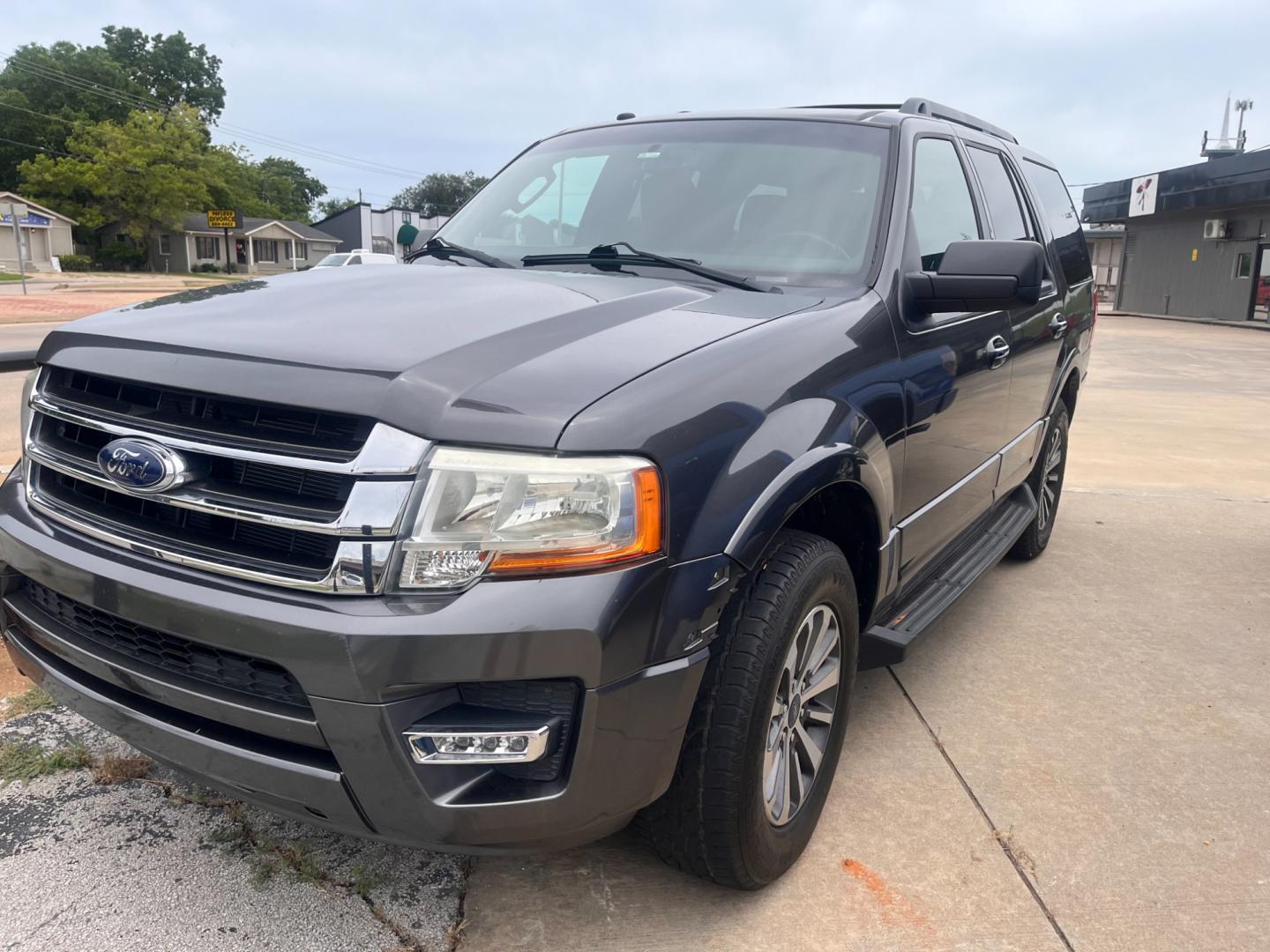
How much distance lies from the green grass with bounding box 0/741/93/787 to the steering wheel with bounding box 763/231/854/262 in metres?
2.42

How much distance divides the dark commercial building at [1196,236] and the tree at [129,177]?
50.2 m

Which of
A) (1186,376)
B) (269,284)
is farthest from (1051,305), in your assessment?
(1186,376)

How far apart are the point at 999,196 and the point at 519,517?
303 cm

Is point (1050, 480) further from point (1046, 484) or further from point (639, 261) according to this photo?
point (639, 261)

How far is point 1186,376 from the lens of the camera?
1498cm

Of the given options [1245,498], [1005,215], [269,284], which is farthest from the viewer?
[1245,498]

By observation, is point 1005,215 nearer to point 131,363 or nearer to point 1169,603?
point 1169,603

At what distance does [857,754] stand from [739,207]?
1.69 m

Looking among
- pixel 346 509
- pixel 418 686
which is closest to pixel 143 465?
pixel 346 509

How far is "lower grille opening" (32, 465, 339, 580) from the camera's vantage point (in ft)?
6.06

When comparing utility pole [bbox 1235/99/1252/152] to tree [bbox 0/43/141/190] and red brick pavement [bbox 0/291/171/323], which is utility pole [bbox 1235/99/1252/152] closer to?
red brick pavement [bbox 0/291/171/323]

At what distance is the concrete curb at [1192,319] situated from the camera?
26702mm

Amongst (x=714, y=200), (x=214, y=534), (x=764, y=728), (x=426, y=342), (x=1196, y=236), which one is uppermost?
(x=1196, y=236)

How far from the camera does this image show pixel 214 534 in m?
1.96
